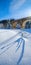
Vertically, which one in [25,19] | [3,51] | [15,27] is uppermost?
[25,19]

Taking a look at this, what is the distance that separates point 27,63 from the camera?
132 cm

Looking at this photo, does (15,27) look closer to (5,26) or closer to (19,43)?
(5,26)

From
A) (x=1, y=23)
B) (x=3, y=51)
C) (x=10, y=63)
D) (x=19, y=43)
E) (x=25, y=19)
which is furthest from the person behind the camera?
(x=25, y=19)

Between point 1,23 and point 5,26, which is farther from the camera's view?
point 5,26

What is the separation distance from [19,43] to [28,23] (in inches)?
49.0

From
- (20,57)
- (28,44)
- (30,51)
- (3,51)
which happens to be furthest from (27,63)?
(28,44)

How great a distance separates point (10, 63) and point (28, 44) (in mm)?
638

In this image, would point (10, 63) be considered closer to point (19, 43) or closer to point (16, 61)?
point (16, 61)

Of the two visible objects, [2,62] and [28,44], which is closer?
[2,62]

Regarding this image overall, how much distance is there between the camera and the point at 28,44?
Result: 183 cm

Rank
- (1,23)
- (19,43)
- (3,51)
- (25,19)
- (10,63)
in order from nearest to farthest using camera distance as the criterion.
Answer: (10,63)
(3,51)
(19,43)
(1,23)
(25,19)

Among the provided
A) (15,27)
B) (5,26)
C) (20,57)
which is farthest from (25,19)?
(20,57)

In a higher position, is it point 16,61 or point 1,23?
point 1,23

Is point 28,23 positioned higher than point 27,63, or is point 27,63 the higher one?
point 28,23
